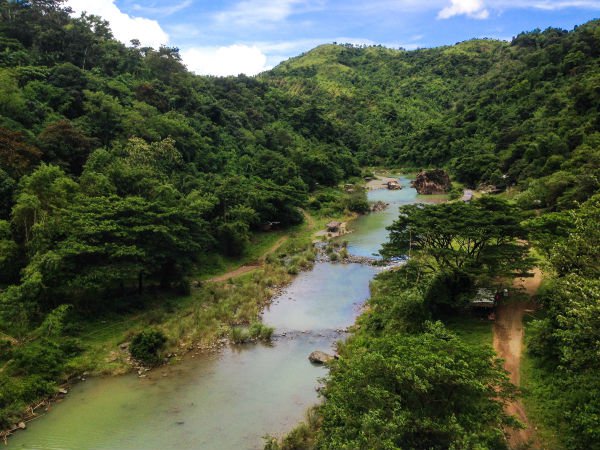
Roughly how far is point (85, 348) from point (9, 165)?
A: 604 inches

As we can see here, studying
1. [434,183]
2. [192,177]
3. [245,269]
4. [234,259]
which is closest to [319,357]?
[245,269]

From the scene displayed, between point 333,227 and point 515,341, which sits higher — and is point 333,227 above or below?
above

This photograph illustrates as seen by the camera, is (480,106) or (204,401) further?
(480,106)

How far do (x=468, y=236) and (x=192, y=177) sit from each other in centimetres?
3091

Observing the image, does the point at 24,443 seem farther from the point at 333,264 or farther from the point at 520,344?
the point at 333,264

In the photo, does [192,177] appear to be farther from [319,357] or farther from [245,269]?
[319,357]

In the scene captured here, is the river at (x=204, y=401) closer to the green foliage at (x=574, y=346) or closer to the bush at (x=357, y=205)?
the green foliage at (x=574, y=346)

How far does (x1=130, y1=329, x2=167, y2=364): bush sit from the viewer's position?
2234 cm

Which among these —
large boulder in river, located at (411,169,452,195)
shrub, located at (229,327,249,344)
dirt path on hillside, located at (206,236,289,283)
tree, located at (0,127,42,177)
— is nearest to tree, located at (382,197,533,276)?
shrub, located at (229,327,249,344)

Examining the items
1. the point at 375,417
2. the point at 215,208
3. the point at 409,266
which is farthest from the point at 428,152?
the point at 375,417

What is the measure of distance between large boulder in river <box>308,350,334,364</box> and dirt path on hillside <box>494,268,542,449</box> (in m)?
8.64

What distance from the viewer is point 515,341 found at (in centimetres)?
2003

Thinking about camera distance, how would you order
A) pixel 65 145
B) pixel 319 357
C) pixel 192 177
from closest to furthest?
pixel 319 357 → pixel 65 145 → pixel 192 177

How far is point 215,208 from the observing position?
41.2 m
